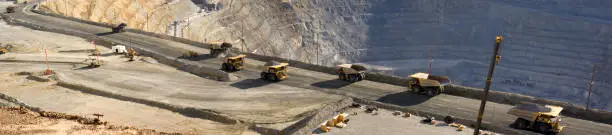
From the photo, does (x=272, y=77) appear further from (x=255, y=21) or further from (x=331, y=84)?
(x=255, y=21)

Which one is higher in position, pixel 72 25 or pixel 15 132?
pixel 72 25

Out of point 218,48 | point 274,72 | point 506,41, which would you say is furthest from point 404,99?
point 506,41

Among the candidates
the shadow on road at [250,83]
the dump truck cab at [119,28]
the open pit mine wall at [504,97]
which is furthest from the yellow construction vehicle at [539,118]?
the dump truck cab at [119,28]

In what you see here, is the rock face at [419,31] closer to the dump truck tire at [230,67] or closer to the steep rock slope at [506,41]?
the steep rock slope at [506,41]

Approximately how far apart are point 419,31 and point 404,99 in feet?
312

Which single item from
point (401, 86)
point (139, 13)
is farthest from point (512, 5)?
point (401, 86)

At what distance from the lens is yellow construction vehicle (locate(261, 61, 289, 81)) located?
38.7 metres

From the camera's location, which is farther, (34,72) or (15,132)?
(34,72)

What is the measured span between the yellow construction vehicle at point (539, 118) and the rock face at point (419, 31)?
64101 mm

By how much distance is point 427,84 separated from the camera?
34.0 meters

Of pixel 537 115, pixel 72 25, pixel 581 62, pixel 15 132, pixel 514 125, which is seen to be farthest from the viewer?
pixel 581 62

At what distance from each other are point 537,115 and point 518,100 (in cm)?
642

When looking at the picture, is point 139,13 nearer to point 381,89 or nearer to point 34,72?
point 34,72

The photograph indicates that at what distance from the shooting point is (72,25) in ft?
217
